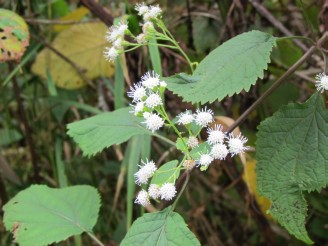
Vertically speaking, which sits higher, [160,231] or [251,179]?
[251,179]

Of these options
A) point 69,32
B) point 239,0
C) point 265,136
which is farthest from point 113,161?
point 265,136

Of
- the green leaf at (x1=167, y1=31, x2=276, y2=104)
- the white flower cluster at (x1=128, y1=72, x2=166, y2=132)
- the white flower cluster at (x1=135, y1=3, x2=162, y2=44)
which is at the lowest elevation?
the white flower cluster at (x1=128, y1=72, x2=166, y2=132)

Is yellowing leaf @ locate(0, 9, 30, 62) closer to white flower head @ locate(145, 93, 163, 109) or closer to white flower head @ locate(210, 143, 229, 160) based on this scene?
white flower head @ locate(145, 93, 163, 109)

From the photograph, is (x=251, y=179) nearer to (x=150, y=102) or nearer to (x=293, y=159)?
(x=293, y=159)

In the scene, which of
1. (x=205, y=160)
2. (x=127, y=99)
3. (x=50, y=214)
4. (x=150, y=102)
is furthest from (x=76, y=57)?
(x=205, y=160)

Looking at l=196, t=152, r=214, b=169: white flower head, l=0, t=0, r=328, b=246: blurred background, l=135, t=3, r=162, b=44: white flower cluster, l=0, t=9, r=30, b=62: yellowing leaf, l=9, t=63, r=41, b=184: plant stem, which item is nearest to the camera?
l=196, t=152, r=214, b=169: white flower head

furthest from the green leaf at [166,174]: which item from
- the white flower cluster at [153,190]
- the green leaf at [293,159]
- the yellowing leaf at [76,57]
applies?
the yellowing leaf at [76,57]

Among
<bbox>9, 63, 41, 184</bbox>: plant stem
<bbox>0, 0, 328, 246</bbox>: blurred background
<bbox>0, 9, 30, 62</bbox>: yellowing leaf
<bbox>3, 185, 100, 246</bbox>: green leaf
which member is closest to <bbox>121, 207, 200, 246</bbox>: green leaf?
<bbox>3, 185, 100, 246</bbox>: green leaf
